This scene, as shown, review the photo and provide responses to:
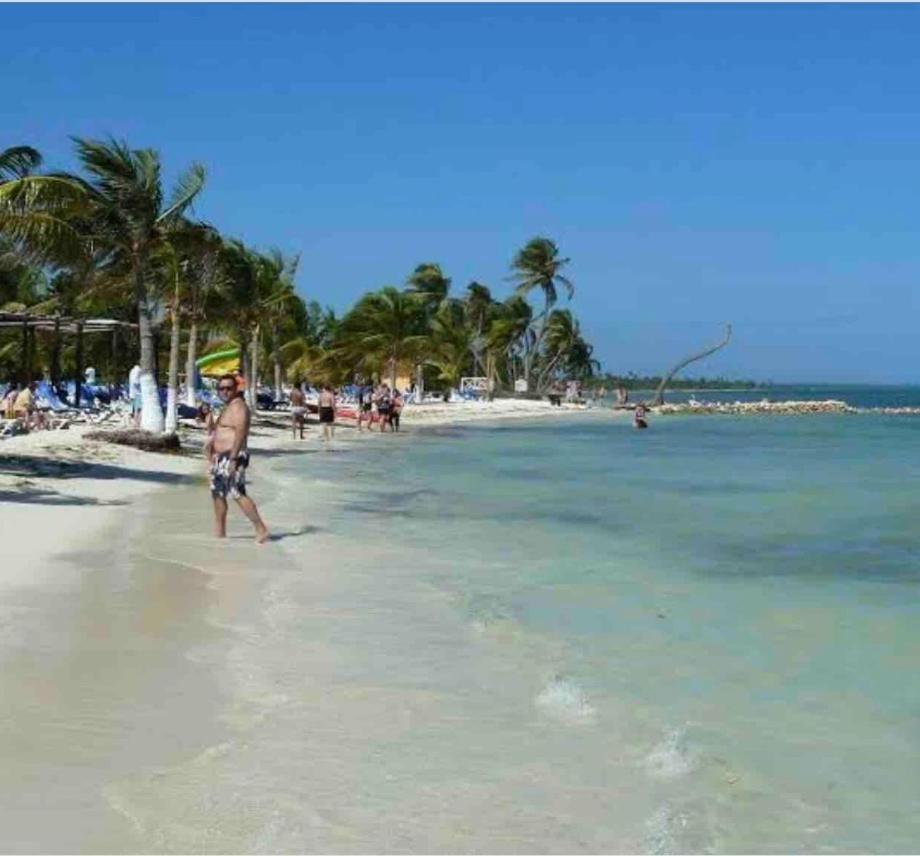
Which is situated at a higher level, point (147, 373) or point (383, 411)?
point (147, 373)

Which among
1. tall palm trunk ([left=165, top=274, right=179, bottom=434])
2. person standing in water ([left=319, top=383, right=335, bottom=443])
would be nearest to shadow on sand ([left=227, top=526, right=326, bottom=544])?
tall palm trunk ([left=165, top=274, right=179, bottom=434])

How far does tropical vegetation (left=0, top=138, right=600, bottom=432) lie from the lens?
15914mm

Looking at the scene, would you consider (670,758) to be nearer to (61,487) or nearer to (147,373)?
(61,487)

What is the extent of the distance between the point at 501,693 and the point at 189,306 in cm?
2922

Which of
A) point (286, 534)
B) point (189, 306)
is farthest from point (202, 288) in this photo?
point (286, 534)

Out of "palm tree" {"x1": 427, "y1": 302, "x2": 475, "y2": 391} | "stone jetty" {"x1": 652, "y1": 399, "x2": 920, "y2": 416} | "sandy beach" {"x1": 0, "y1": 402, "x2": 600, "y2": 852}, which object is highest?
"palm tree" {"x1": 427, "y1": 302, "x2": 475, "y2": 391}

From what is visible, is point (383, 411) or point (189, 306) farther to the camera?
point (383, 411)

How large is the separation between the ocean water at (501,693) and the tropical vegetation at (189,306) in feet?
17.6

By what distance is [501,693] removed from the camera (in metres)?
6.45

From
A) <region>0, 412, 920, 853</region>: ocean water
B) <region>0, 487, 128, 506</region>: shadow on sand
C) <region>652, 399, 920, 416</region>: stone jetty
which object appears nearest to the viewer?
<region>0, 412, 920, 853</region>: ocean water

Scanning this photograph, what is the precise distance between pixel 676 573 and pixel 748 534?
4252 mm

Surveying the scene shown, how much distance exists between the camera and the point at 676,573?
38.0 ft

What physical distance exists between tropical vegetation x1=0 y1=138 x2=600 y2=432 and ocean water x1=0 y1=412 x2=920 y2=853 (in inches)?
211

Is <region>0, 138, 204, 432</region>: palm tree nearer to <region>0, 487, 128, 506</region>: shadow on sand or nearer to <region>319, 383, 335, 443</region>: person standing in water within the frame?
<region>0, 487, 128, 506</region>: shadow on sand
